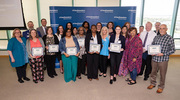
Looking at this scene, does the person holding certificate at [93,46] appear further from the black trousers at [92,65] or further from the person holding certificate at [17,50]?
the person holding certificate at [17,50]

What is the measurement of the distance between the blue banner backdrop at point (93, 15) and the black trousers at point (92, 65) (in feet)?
5.52

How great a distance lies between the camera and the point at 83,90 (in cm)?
329

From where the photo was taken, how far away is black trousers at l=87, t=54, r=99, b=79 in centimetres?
360

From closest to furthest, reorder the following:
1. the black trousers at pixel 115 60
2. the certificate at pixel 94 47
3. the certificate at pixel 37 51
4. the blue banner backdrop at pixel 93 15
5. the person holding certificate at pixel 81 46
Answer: the certificate at pixel 37 51 → the certificate at pixel 94 47 → the black trousers at pixel 115 60 → the person holding certificate at pixel 81 46 → the blue banner backdrop at pixel 93 15

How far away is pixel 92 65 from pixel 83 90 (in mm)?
803

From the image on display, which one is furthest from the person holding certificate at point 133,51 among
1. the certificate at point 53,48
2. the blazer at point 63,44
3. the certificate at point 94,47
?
the certificate at point 53,48

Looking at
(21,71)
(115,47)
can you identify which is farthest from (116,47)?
(21,71)

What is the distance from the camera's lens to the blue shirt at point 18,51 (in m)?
3.23

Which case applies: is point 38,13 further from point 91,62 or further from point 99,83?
point 99,83

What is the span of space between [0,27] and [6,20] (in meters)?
0.48

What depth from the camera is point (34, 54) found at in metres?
3.29

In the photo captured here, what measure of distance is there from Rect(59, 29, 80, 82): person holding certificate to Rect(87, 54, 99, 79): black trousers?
392 mm

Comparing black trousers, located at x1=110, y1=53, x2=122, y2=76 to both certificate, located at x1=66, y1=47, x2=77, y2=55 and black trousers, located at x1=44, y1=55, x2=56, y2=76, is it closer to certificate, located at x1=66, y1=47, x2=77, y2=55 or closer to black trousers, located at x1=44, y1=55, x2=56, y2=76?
certificate, located at x1=66, y1=47, x2=77, y2=55

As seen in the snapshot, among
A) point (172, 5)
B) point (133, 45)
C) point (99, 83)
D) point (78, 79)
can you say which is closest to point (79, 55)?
point (78, 79)
